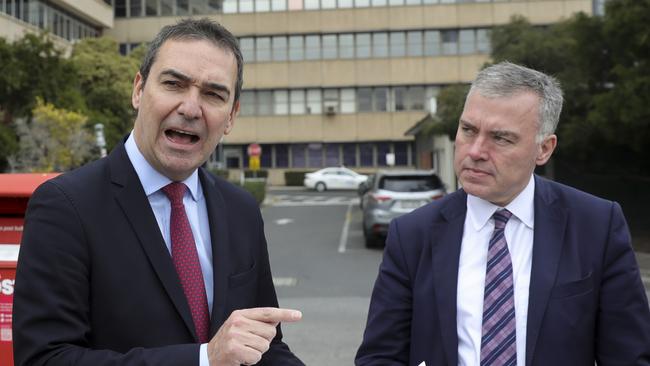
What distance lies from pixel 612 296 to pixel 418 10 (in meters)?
48.7

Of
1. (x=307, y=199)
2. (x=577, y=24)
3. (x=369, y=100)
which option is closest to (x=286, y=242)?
(x=577, y=24)

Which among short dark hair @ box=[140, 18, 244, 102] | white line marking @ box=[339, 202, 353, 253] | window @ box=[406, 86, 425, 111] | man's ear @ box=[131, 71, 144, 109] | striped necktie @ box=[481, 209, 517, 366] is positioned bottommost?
white line marking @ box=[339, 202, 353, 253]

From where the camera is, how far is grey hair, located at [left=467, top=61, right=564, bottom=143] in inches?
80.7

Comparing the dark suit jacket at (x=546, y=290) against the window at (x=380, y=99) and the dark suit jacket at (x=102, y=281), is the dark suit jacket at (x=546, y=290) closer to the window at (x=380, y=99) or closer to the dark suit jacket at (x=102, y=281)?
the dark suit jacket at (x=102, y=281)

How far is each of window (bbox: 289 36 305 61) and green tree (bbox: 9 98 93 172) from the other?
105ft

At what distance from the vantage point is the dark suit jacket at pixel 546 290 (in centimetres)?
202

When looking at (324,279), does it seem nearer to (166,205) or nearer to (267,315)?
(166,205)

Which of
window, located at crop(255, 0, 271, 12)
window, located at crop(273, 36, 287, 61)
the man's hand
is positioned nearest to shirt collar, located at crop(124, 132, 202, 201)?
the man's hand

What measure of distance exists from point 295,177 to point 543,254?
47.3 metres

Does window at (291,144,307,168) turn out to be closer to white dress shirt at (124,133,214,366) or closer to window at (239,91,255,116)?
window at (239,91,255,116)

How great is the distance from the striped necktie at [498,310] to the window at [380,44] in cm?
4871

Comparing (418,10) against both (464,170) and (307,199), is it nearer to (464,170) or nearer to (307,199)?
(307,199)

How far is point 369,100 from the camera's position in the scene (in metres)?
50.4

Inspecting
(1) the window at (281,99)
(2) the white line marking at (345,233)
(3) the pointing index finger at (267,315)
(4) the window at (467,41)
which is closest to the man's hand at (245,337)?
(3) the pointing index finger at (267,315)
